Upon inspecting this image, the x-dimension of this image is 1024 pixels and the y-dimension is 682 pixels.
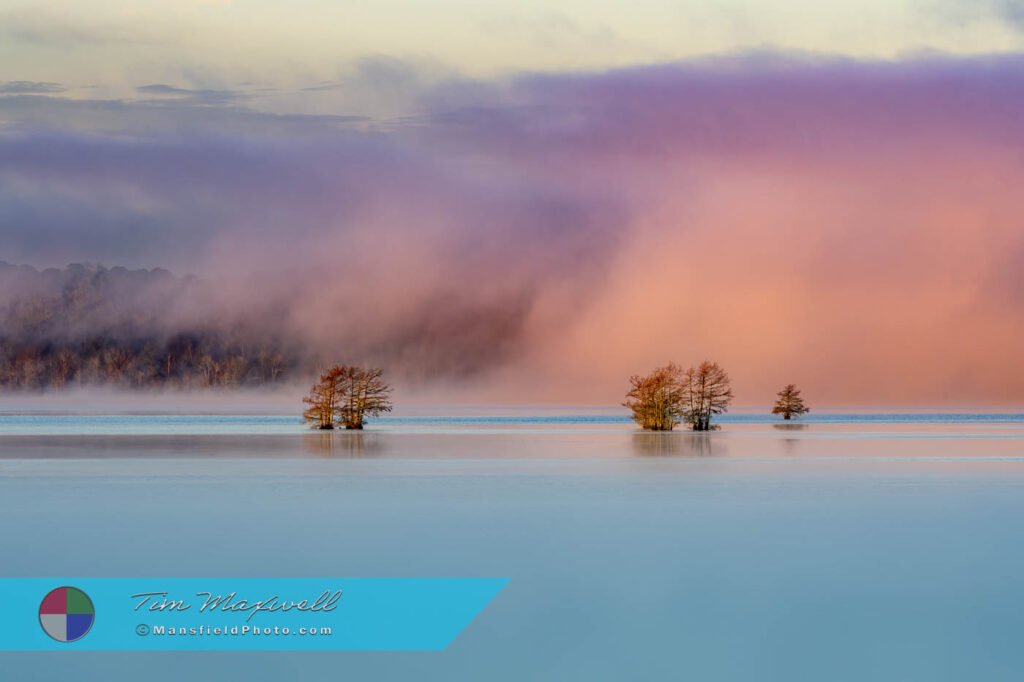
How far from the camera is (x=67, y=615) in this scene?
10.1 metres

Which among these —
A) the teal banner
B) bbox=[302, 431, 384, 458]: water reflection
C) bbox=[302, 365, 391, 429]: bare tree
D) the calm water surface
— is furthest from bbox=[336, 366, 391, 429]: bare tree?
the teal banner

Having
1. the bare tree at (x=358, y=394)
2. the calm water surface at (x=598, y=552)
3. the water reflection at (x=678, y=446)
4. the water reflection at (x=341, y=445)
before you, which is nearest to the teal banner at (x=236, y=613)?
the calm water surface at (x=598, y=552)

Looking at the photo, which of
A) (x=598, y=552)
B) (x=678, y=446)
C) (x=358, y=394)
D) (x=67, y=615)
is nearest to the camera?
(x=67, y=615)

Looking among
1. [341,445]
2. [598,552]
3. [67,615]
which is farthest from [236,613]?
[341,445]

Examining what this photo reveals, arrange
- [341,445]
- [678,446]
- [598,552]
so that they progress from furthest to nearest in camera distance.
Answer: [341,445] → [678,446] → [598,552]

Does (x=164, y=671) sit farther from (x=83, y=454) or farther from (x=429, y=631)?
(x=83, y=454)

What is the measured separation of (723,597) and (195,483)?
12.7 metres

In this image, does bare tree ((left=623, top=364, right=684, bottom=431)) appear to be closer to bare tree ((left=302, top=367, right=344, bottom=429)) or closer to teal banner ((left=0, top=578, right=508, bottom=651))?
bare tree ((left=302, top=367, right=344, bottom=429))

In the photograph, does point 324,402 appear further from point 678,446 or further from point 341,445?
point 678,446

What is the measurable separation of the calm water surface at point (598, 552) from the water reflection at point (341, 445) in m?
4.17

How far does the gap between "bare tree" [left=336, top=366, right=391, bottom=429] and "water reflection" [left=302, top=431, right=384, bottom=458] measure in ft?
11.5

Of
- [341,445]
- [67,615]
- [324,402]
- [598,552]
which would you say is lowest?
[67,615]

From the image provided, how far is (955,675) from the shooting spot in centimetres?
855

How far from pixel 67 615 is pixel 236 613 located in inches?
57.7
